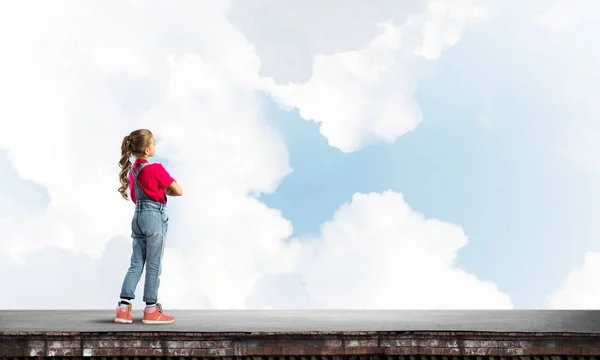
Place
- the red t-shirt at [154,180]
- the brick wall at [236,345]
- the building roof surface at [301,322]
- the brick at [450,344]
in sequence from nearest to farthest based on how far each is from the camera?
the brick wall at [236,345] → the brick at [450,344] → the building roof surface at [301,322] → the red t-shirt at [154,180]

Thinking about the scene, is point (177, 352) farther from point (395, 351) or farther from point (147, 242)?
point (147, 242)

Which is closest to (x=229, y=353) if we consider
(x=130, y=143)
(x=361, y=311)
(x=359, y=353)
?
(x=359, y=353)

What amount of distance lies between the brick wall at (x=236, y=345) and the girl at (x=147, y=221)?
179cm

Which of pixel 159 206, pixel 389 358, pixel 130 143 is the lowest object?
pixel 389 358

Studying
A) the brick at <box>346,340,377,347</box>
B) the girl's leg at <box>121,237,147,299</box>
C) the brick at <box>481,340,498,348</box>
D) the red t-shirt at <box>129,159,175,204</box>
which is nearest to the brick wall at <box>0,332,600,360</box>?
the brick at <box>346,340,377,347</box>

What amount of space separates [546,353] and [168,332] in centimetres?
332

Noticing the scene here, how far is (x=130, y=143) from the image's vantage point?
9039mm

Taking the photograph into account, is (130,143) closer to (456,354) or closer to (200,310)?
(200,310)

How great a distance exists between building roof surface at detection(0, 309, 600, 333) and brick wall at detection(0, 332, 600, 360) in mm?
164

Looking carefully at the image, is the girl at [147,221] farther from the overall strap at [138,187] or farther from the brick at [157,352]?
the brick at [157,352]

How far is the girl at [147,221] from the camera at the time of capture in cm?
888

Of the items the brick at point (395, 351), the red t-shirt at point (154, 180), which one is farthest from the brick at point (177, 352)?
the red t-shirt at point (154, 180)

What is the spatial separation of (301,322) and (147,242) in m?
1.87

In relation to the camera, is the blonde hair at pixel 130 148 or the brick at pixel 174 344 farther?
the blonde hair at pixel 130 148
